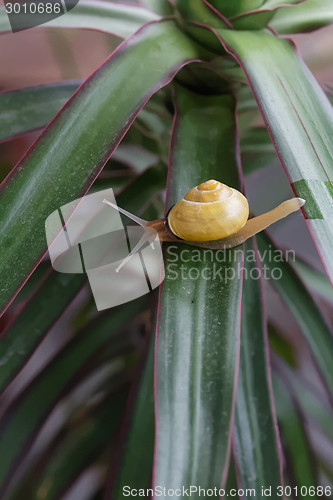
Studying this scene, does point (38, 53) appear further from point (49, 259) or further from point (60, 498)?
point (60, 498)

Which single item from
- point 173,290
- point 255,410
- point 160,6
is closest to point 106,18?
point 160,6

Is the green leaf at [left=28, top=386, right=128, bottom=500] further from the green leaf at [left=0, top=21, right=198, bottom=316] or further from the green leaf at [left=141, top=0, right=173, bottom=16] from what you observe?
the green leaf at [left=141, top=0, right=173, bottom=16]

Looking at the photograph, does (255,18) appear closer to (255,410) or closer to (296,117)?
(296,117)

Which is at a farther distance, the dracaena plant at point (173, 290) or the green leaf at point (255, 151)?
the green leaf at point (255, 151)

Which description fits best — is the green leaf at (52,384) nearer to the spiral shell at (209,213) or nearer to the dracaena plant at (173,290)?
the dracaena plant at (173,290)

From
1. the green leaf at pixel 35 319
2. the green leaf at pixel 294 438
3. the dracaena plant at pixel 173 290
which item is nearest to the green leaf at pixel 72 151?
the dracaena plant at pixel 173 290

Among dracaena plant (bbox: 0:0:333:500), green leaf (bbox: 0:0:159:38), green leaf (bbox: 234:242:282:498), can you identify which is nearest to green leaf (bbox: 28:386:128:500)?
dracaena plant (bbox: 0:0:333:500)

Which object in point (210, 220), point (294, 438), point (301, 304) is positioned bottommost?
point (294, 438)
